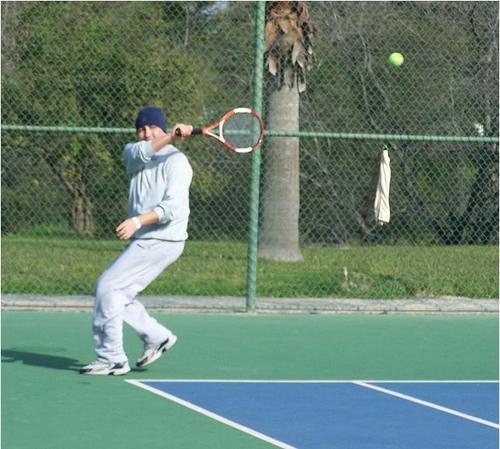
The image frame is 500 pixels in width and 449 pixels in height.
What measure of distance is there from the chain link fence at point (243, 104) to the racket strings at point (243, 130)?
2.49 m

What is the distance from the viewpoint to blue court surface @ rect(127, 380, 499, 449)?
787 cm

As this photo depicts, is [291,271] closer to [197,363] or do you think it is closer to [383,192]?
[383,192]

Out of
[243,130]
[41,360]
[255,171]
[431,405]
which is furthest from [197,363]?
[243,130]

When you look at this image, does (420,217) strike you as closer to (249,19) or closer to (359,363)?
(249,19)

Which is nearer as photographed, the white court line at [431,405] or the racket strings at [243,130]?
the white court line at [431,405]

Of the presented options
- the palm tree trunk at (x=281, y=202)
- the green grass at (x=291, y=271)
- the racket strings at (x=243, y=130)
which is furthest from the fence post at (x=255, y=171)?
the palm tree trunk at (x=281, y=202)

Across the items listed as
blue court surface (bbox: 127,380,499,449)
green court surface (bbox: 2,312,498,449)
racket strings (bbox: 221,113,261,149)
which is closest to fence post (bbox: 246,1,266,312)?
racket strings (bbox: 221,113,261,149)

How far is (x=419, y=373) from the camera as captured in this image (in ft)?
34.4

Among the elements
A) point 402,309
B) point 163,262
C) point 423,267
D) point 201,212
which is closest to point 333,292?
point 402,309

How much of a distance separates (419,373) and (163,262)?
206cm

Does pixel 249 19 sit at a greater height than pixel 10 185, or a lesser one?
greater

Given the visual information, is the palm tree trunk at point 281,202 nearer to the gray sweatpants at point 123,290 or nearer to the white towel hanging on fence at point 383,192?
the white towel hanging on fence at point 383,192

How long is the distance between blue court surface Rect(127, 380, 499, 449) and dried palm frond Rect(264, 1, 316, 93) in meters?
8.07

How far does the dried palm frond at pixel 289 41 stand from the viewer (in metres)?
17.5
